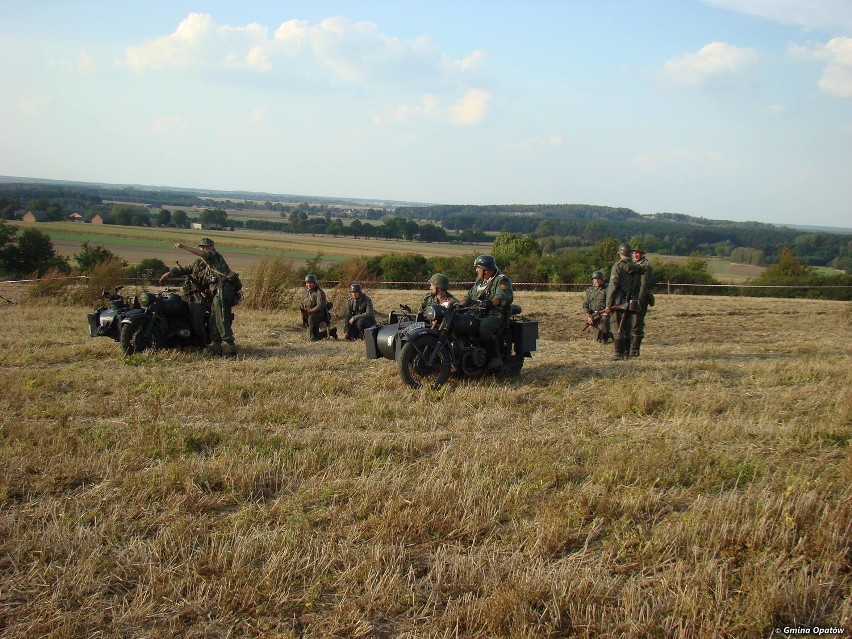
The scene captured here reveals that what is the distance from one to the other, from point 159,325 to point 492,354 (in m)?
5.21

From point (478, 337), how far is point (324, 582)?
542cm

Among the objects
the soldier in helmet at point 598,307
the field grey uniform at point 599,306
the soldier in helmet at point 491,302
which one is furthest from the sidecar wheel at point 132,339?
the field grey uniform at point 599,306

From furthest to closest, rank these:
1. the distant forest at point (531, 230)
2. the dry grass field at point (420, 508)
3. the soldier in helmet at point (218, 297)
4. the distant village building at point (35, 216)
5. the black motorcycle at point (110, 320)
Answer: the distant forest at point (531, 230), the distant village building at point (35, 216), the soldier in helmet at point (218, 297), the black motorcycle at point (110, 320), the dry grass field at point (420, 508)

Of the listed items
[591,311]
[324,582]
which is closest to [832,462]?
[324,582]

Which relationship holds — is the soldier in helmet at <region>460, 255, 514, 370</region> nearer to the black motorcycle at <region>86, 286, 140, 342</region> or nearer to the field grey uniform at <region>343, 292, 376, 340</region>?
the field grey uniform at <region>343, 292, 376, 340</region>

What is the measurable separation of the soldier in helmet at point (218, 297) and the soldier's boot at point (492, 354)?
4.17 metres

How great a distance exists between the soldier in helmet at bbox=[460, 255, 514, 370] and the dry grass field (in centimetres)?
61

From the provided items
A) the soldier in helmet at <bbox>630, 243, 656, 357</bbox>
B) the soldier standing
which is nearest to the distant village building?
the soldier standing

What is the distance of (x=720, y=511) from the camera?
15.0 ft

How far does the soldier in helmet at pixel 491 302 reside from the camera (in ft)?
29.4

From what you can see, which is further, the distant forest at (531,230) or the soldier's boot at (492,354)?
the distant forest at (531,230)

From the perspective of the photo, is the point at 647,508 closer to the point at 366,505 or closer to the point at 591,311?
the point at 366,505

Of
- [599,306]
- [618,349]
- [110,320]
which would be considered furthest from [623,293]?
[110,320]

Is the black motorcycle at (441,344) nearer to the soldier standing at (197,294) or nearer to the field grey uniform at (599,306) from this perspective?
the soldier standing at (197,294)
